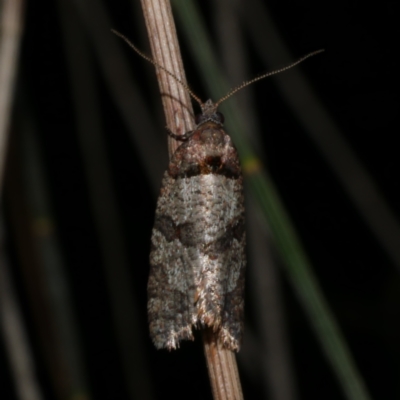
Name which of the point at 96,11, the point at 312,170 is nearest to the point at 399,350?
the point at 312,170

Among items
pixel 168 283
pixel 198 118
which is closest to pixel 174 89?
pixel 198 118

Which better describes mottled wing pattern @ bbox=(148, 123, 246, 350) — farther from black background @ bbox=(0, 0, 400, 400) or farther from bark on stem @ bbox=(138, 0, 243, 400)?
black background @ bbox=(0, 0, 400, 400)

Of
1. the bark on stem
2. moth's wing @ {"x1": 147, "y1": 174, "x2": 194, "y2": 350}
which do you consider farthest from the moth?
the bark on stem

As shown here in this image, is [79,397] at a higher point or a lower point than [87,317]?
lower

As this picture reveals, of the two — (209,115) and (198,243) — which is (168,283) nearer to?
(198,243)

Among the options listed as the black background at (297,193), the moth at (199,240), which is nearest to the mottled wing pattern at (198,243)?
the moth at (199,240)

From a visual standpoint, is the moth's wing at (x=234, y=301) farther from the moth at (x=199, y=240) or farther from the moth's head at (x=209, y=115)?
the moth's head at (x=209, y=115)

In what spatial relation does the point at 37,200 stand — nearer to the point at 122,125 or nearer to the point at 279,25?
the point at 122,125
